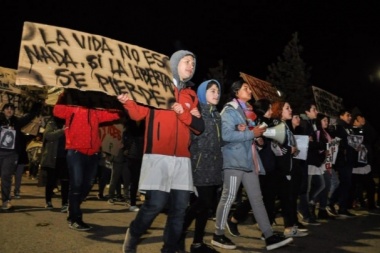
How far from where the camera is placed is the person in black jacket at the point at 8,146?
783cm

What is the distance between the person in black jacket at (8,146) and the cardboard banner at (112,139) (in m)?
2.11

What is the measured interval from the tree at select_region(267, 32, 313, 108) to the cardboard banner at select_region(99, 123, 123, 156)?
101 feet

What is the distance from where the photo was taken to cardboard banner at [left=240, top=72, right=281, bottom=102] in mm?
8555

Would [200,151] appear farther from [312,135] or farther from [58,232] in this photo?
[312,135]

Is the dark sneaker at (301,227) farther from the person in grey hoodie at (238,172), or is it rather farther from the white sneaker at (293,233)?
the person in grey hoodie at (238,172)

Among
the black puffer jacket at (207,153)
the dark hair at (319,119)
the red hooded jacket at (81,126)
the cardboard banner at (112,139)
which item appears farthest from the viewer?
the cardboard banner at (112,139)

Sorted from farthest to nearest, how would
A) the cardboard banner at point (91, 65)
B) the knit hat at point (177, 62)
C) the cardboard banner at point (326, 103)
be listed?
the cardboard banner at point (326, 103), the knit hat at point (177, 62), the cardboard banner at point (91, 65)

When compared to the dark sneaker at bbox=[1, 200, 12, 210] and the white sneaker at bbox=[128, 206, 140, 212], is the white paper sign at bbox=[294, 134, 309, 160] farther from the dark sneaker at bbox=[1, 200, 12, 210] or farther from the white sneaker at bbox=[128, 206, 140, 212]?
the dark sneaker at bbox=[1, 200, 12, 210]

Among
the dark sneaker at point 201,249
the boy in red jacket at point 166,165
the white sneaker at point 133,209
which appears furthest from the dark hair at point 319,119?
the boy in red jacket at point 166,165

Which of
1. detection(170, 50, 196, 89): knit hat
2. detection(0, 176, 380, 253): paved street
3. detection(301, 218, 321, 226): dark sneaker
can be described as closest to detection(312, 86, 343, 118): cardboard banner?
detection(0, 176, 380, 253): paved street

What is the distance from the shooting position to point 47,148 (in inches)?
362

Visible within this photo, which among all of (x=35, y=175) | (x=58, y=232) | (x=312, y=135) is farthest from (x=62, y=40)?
(x=35, y=175)

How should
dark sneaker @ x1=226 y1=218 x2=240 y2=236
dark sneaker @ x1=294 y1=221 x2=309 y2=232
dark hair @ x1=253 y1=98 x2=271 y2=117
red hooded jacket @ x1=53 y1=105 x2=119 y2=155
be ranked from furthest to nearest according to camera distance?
dark sneaker @ x1=294 y1=221 x2=309 y2=232 → dark hair @ x1=253 y1=98 x2=271 y2=117 → dark sneaker @ x1=226 y1=218 x2=240 y2=236 → red hooded jacket @ x1=53 y1=105 x2=119 y2=155

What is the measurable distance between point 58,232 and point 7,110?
3396 mm
